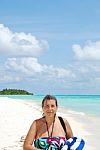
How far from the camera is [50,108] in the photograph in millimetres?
3729

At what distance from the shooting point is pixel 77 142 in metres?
3.59

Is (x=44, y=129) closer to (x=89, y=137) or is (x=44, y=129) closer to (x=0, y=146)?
(x=0, y=146)

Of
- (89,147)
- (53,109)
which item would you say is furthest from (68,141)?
(89,147)

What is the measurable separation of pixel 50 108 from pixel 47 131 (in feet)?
0.67

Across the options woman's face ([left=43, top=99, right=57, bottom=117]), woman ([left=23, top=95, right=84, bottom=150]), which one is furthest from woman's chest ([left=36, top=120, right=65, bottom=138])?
woman's face ([left=43, top=99, right=57, bottom=117])

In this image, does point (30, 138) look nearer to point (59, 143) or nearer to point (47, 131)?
point (47, 131)

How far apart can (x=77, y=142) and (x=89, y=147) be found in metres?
7.34

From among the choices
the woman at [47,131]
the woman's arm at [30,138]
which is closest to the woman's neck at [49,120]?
the woman at [47,131]

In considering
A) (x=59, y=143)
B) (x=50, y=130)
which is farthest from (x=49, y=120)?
(x=59, y=143)

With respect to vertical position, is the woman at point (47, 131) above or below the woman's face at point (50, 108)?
below

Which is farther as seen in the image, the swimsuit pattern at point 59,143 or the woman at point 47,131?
the woman at point 47,131

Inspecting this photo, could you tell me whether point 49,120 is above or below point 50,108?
below

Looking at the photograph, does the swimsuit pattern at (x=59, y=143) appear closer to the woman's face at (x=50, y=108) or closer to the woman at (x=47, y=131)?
the woman at (x=47, y=131)

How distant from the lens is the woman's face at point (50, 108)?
3.73 metres
